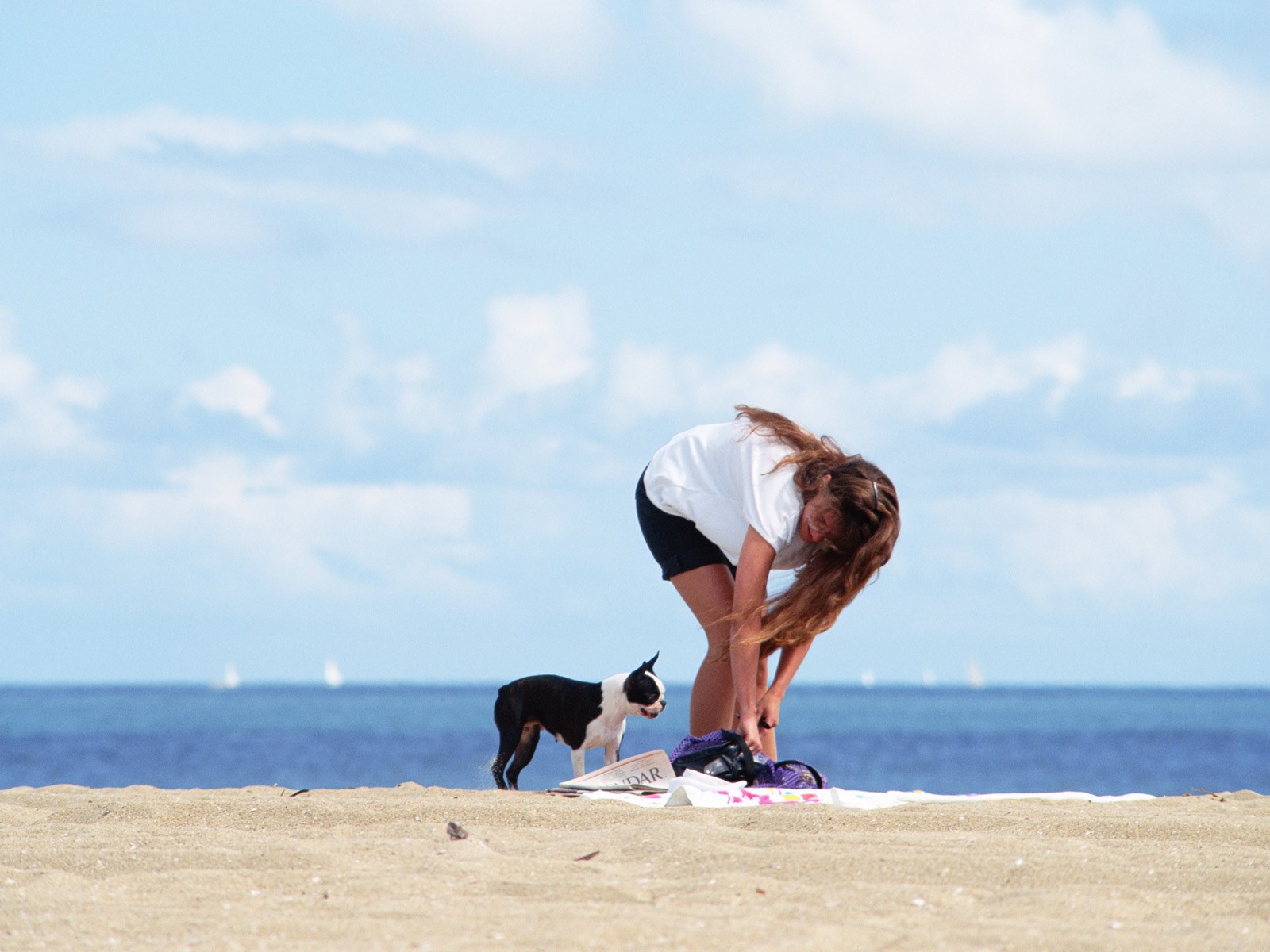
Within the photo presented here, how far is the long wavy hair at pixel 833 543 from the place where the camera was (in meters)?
4.43

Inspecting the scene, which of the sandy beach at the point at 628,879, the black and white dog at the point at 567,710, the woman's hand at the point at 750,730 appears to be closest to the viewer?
the sandy beach at the point at 628,879

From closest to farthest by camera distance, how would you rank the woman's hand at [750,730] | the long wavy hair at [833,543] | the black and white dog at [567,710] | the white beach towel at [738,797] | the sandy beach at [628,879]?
1. the sandy beach at [628,879]
2. the white beach towel at [738,797]
3. the long wavy hair at [833,543]
4. the woman's hand at [750,730]
5. the black and white dog at [567,710]

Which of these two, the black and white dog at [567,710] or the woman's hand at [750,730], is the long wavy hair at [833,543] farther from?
the black and white dog at [567,710]

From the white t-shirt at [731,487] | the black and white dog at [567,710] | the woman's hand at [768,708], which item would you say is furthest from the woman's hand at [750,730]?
the black and white dog at [567,710]

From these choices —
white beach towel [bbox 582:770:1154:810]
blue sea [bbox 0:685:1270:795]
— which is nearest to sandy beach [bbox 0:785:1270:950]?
white beach towel [bbox 582:770:1154:810]

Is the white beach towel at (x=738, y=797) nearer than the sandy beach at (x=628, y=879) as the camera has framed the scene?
No

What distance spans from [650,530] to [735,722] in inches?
33.9

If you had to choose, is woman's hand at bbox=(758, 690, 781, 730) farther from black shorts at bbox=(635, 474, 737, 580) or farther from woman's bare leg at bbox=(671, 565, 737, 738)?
black shorts at bbox=(635, 474, 737, 580)

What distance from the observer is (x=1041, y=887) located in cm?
267

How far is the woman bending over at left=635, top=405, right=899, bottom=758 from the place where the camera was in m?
4.46

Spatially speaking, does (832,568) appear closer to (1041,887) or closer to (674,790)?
(674,790)

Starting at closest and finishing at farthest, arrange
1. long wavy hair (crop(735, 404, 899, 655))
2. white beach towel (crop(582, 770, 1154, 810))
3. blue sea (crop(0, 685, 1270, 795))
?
1. white beach towel (crop(582, 770, 1154, 810))
2. long wavy hair (crop(735, 404, 899, 655))
3. blue sea (crop(0, 685, 1270, 795))

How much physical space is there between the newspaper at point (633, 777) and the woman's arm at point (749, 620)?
1.10 ft

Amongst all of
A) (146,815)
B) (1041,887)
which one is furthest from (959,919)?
(146,815)
